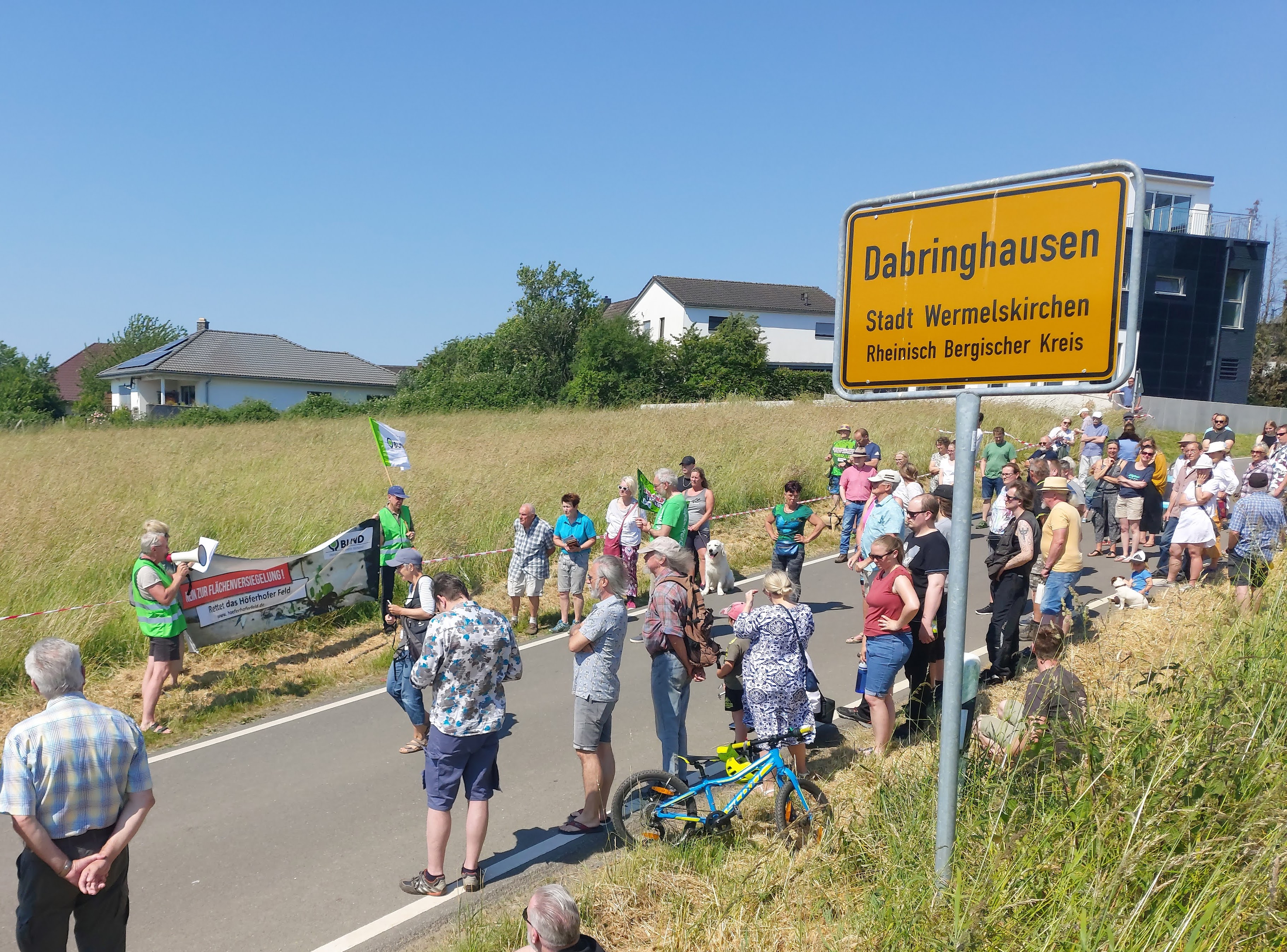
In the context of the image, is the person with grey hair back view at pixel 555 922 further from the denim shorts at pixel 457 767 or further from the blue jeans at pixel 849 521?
the blue jeans at pixel 849 521

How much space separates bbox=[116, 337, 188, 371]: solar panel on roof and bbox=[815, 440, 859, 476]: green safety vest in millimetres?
55222

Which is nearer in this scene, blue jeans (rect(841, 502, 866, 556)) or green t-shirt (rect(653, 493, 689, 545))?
green t-shirt (rect(653, 493, 689, 545))

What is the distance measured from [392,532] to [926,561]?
20.9 ft

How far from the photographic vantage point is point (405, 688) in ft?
23.8

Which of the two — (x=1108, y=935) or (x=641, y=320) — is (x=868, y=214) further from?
(x=641, y=320)

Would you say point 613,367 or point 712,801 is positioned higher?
point 613,367

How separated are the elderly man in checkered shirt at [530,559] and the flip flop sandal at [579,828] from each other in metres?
5.20

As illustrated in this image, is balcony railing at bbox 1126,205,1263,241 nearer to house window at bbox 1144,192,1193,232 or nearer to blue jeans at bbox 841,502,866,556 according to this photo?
house window at bbox 1144,192,1193,232

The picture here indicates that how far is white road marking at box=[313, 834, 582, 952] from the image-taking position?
4.92 m

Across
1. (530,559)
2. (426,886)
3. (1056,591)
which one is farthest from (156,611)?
(1056,591)

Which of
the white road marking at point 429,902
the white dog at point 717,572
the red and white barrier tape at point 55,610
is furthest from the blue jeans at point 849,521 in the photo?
the red and white barrier tape at point 55,610

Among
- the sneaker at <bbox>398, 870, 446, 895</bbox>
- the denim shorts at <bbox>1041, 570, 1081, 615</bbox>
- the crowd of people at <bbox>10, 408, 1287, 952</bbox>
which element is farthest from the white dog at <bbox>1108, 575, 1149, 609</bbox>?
the sneaker at <bbox>398, 870, 446, 895</bbox>

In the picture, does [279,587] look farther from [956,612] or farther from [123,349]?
[123,349]

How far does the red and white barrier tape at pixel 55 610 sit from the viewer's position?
957 cm
